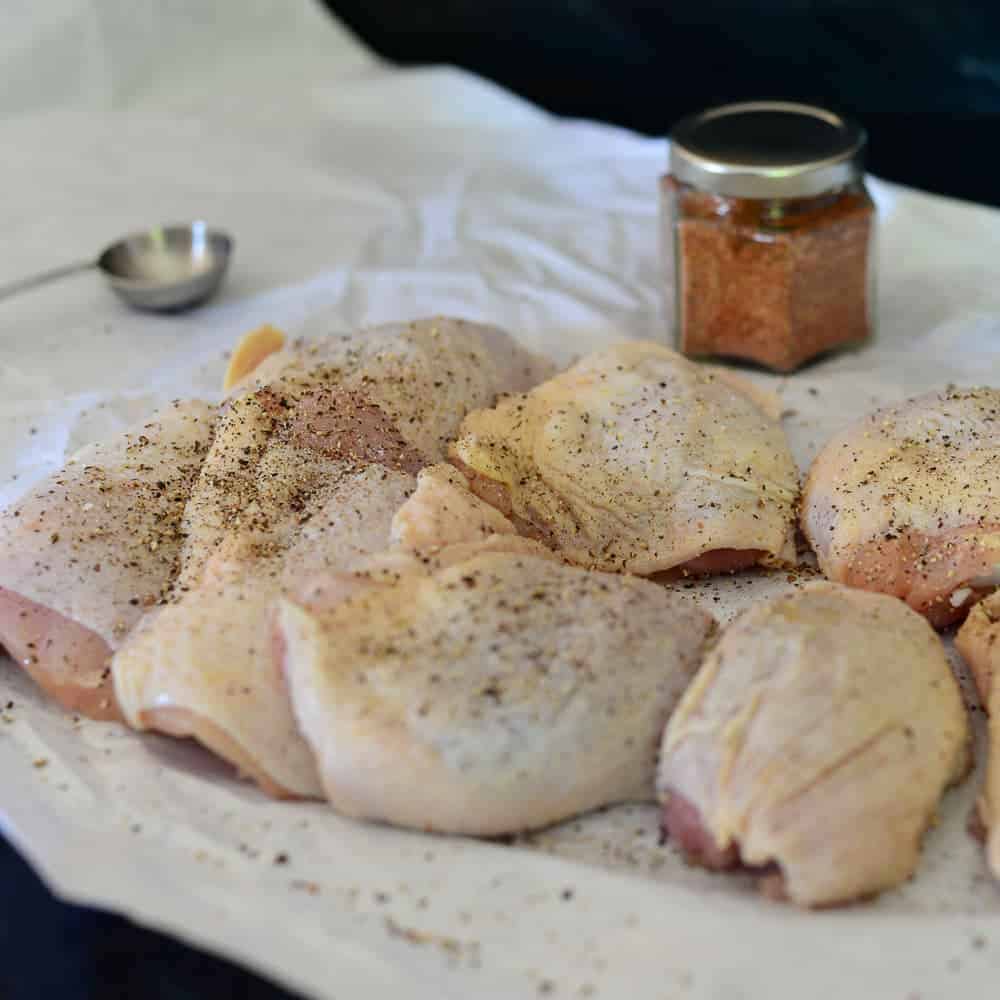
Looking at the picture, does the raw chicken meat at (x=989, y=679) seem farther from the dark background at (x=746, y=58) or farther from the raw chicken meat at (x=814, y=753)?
the dark background at (x=746, y=58)

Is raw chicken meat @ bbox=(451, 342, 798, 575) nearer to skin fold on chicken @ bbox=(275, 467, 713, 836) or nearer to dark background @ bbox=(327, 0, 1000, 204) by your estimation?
skin fold on chicken @ bbox=(275, 467, 713, 836)

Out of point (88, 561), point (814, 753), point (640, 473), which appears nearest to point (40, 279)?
point (88, 561)

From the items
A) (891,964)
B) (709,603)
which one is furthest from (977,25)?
(891,964)

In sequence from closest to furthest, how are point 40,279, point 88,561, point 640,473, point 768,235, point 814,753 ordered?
point 814,753
point 88,561
point 640,473
point 768,235
point 40,279

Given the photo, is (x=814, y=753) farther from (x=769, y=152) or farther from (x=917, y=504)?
→ (x=769, y=152)

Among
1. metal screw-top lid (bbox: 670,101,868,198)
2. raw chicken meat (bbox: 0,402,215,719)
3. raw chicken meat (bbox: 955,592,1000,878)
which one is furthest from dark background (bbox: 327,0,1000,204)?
raw chicken meat (bbox: 0,402,215,719)

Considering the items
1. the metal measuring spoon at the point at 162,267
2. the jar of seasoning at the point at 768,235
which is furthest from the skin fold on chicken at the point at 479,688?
the metal measuring spoon at the point at 162,267

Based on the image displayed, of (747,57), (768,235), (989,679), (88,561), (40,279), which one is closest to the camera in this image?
(989,679)
